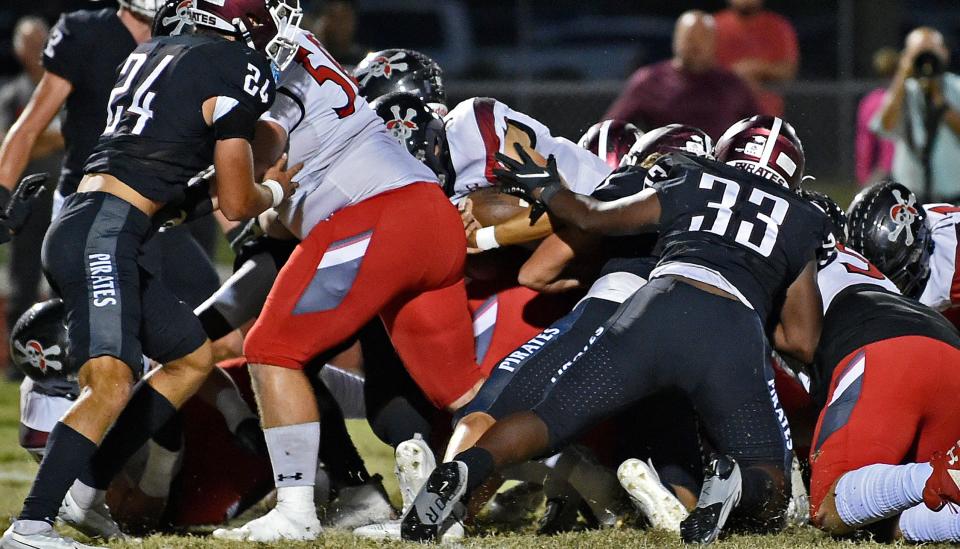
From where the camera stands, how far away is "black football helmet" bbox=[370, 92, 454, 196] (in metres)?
5.01

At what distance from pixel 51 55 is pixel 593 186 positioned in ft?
7.50

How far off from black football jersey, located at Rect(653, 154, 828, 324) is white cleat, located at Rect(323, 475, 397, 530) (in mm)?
1250

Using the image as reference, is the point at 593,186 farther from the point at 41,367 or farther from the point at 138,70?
the point at 41,367

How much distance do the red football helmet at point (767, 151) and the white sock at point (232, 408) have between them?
1.83m

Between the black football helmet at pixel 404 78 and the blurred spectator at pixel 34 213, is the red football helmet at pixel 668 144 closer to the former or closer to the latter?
the black football helmet at pixel 404 78

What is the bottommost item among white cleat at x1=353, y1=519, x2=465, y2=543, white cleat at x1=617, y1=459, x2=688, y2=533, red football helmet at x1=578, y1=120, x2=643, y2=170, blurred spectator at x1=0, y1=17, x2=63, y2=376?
blurred spectator at x1=0, y1=17, x2=63, y2=376

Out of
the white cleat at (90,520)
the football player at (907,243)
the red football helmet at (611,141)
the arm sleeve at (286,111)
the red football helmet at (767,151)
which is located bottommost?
the white cleat at (90,520)

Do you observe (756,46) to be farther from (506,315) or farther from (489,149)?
(506,315)

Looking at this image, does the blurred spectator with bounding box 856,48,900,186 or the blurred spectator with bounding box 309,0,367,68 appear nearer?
the blurred spectator with bounding box 309,0,367,68

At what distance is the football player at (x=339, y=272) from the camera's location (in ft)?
13.9

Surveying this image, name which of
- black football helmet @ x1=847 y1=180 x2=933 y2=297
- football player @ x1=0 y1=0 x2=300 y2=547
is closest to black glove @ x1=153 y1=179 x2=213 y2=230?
football player @ x1=0 y1=0 x2=300 y2=547

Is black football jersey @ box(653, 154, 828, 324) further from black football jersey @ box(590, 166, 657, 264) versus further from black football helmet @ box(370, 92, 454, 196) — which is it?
black football helmet @ box(370, 92, 454, 196)

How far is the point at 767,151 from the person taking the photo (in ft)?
15.2

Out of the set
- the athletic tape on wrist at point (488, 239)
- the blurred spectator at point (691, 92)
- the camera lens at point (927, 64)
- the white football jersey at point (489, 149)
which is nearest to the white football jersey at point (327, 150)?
the athletic tape on wrist at point (488, 239)
